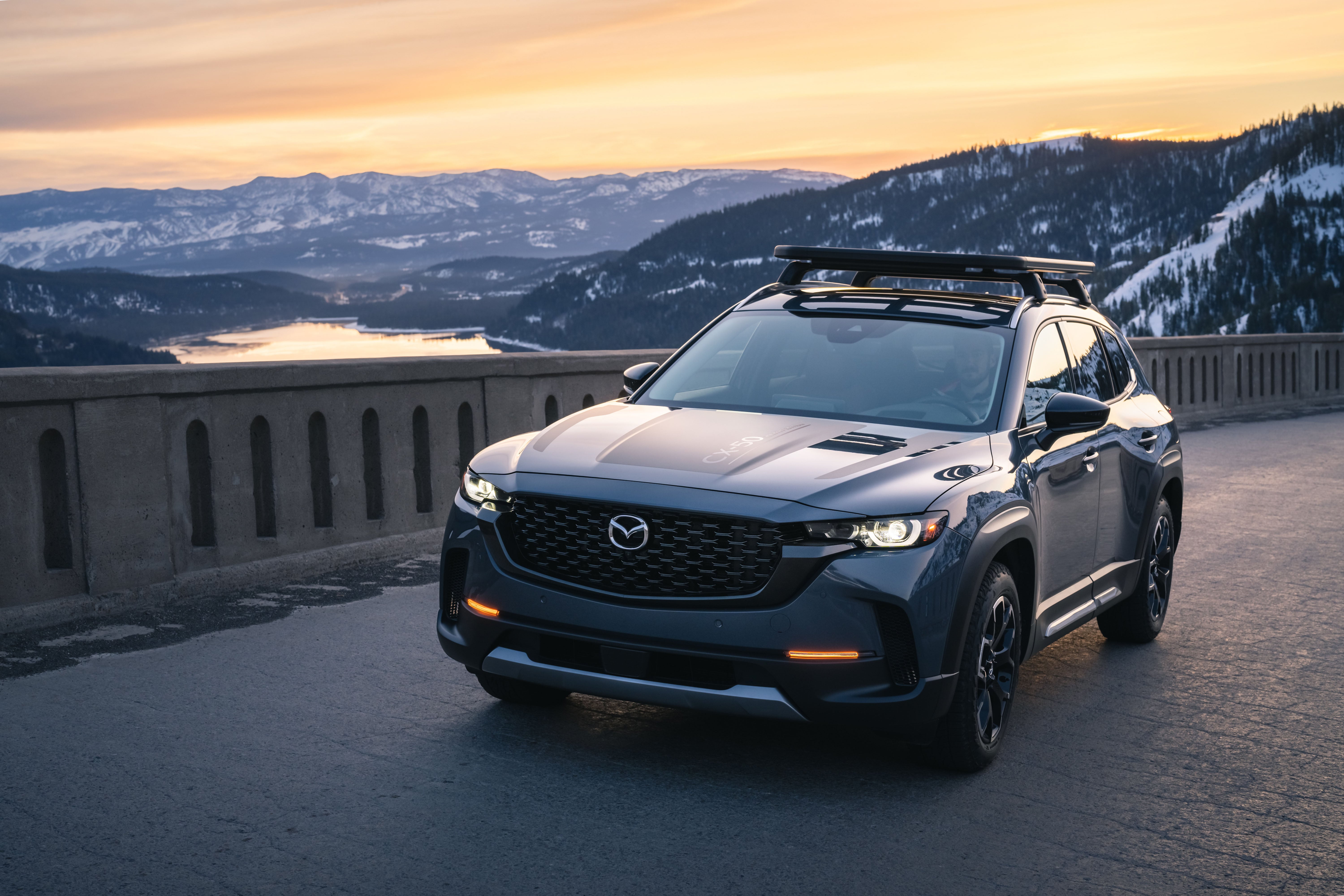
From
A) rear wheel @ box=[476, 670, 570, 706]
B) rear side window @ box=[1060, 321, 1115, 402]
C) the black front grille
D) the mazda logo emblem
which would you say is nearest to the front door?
rear side window @ box=[1060, 321, 1115, 402]

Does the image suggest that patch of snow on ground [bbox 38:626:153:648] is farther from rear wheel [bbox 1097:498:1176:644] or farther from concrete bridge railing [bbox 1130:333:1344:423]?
concrete bridge railing [bbox 1130:333:1344:423]

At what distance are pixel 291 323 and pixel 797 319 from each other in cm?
20206

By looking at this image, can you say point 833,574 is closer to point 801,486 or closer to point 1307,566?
point 801,486

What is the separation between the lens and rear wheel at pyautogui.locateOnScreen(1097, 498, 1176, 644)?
6641 mm

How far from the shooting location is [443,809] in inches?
167

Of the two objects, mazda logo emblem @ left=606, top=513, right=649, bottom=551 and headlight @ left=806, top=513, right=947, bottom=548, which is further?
mazda logo emblem @ left=606, top=513, right=649, bottom=551

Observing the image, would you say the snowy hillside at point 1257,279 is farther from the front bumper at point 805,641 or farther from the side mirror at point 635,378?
the front bumper at point 805,641

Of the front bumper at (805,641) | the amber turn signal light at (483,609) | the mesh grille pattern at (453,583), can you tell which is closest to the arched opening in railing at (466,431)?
the mesh grille pattern at (453,583)

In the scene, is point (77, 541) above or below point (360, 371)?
below

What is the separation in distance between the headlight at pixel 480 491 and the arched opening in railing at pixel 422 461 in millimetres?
→ 4660

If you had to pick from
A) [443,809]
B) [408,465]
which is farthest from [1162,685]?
[408,465]

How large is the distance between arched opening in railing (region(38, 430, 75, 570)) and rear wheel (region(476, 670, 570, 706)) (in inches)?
118

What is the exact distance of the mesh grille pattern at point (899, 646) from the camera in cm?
428

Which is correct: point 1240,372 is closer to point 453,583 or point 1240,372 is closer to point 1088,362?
point 1088,362
